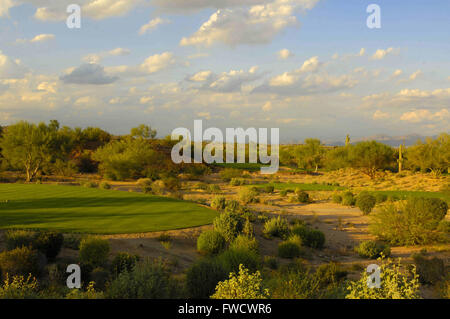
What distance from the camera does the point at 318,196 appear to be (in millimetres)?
36062

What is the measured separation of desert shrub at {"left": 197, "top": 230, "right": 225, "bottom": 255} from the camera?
1385 cm

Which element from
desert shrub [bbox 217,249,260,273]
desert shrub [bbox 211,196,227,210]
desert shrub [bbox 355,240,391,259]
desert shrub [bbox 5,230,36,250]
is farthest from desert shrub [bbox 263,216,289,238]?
desert shrub [bbox 5,230,36,250]

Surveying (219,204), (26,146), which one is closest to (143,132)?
(26,146)

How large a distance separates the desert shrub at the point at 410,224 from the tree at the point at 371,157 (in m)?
37.4

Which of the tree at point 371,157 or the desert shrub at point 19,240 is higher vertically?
the tree at point 371,157

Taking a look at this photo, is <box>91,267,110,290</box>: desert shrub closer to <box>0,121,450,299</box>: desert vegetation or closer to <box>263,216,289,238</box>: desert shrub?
<box>0,121,450,299</box>: desert vegetation

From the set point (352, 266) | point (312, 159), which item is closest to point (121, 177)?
point (352, 266)

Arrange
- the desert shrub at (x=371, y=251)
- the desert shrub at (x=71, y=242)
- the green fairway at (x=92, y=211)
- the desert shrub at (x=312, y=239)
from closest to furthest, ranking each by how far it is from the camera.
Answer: the desert shrub at (x=71, y=242) → the green fairway at (x=92, y=211) → the desert shrub at (x=371, y=251) → the desert shrub at (x=312, y=239)

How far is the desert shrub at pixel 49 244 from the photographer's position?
35.2 feet

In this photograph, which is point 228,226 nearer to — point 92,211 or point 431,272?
point 92,211

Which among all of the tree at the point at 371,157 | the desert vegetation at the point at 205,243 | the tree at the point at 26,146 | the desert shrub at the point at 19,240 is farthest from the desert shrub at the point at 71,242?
the tree at the point at 371,157

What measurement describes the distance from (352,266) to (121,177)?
3390 cm

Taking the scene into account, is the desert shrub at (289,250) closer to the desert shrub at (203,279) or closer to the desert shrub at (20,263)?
the desert shrub at (203,279)
